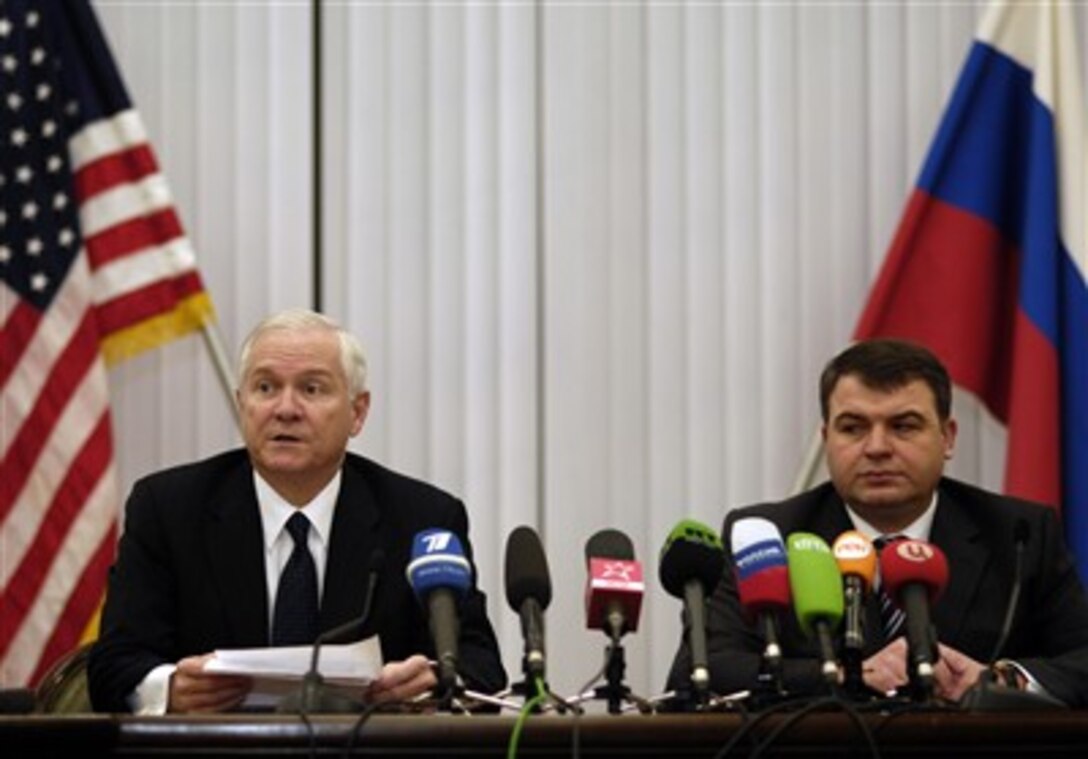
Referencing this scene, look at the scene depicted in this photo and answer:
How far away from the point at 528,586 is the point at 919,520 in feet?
5.01

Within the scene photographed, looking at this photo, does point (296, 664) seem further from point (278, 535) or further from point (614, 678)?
point (278, 535)

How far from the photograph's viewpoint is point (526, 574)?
370 centimetres

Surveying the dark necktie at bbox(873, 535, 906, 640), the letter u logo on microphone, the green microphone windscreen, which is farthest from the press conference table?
the dark necktie at bbox(873, 535, 906, 640)

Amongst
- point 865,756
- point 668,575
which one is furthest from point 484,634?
point 865,756

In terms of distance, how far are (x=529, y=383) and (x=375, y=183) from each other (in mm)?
722

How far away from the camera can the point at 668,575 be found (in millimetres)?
3705

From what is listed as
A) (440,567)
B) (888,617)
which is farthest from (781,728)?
(888,617)

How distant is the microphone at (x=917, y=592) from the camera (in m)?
3.63

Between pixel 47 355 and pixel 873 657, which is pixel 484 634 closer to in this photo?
pixel 873 657

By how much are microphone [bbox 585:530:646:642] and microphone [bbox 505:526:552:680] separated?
79 mm

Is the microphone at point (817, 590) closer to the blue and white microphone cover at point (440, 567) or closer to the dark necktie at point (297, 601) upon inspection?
the blue and white microphone cover at point (440, 567)

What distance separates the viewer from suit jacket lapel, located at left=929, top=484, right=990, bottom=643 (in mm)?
4738

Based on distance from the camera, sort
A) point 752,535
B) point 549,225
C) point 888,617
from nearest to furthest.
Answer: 1. point 752,535
2. point 888,617
3. point 549,225

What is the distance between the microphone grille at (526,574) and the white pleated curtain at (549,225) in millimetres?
2786
